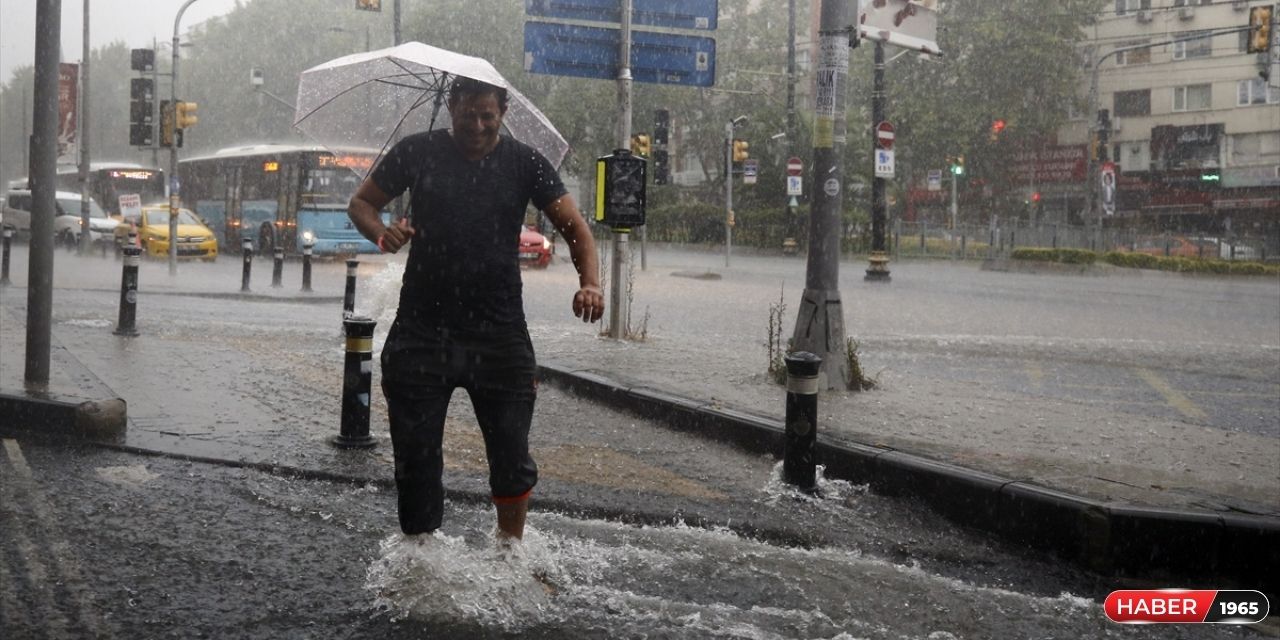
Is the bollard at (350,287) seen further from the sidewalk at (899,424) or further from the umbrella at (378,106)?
the umbrella at (378,106)

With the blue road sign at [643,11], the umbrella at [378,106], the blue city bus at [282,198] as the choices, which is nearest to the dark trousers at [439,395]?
the umbrella at [378,106]

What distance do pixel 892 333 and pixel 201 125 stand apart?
2601 inches

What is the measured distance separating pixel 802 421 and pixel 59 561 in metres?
3.47

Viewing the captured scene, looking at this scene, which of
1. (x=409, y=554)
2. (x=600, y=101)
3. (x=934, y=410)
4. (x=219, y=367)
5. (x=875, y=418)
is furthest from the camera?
(x=600, y=101)

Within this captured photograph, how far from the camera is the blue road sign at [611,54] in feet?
40.6

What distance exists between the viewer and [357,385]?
696 cm

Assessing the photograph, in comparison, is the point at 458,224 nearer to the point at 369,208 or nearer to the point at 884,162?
the point at 369,208

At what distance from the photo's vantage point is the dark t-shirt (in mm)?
4207

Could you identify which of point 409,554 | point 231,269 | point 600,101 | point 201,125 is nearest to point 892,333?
point 409,554

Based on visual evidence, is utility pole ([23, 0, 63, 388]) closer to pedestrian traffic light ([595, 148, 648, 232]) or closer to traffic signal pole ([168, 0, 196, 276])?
pedestrian traffic light ([595, 148, 648, 232])

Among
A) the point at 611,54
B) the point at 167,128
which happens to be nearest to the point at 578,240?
the point at 611,54

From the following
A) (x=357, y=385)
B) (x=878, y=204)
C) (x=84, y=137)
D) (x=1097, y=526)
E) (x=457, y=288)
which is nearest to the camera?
(x=457, y=288)

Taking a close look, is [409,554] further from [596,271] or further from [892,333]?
[892,333]

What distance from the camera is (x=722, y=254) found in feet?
166
